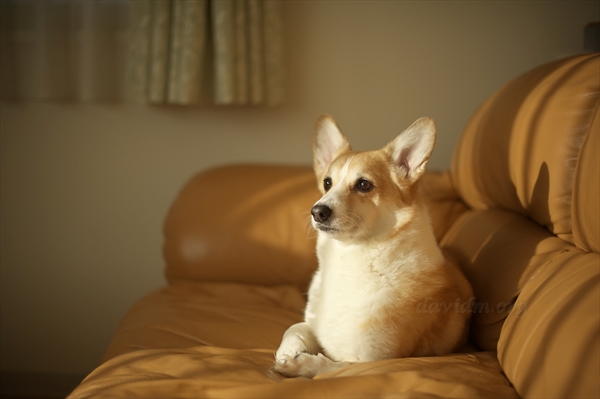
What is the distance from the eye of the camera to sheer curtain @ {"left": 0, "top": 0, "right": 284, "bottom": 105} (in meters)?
2.39

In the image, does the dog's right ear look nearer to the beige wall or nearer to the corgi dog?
the corgi dog

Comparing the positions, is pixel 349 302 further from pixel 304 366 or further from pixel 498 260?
pixel 498 260

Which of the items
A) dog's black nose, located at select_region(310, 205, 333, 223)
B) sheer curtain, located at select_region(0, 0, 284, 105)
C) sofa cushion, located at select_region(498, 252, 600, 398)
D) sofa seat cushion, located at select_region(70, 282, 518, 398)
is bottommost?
sofa seat cushion, located at select_region(70, 282, 518, 398)

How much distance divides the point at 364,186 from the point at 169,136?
151 centimetres

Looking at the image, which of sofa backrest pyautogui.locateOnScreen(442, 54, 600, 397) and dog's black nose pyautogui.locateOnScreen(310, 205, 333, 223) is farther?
dog's black nose pyautogui.locateOnScreen(310, 205, 333, 223)

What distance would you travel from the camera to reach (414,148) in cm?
152

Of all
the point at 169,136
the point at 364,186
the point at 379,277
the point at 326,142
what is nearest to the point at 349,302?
the point at 379,277

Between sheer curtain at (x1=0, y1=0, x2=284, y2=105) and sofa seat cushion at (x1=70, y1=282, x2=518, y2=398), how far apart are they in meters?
0.98

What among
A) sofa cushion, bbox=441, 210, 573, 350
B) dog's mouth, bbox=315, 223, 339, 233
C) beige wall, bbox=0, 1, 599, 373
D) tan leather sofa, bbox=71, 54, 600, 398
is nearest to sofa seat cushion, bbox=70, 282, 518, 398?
tan leather sofa, bbox=71, 54, 600, 398

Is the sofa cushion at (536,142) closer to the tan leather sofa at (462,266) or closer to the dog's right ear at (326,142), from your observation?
the tan leather sofa at (462,266)

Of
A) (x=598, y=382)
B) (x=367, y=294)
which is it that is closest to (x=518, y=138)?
(x=367, y=294)

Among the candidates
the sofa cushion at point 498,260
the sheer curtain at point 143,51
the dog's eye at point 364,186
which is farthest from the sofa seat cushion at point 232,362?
the sheer curtain at point 143,51

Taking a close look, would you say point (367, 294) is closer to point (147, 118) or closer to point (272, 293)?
point (272, 293)

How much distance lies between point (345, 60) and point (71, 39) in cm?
134
